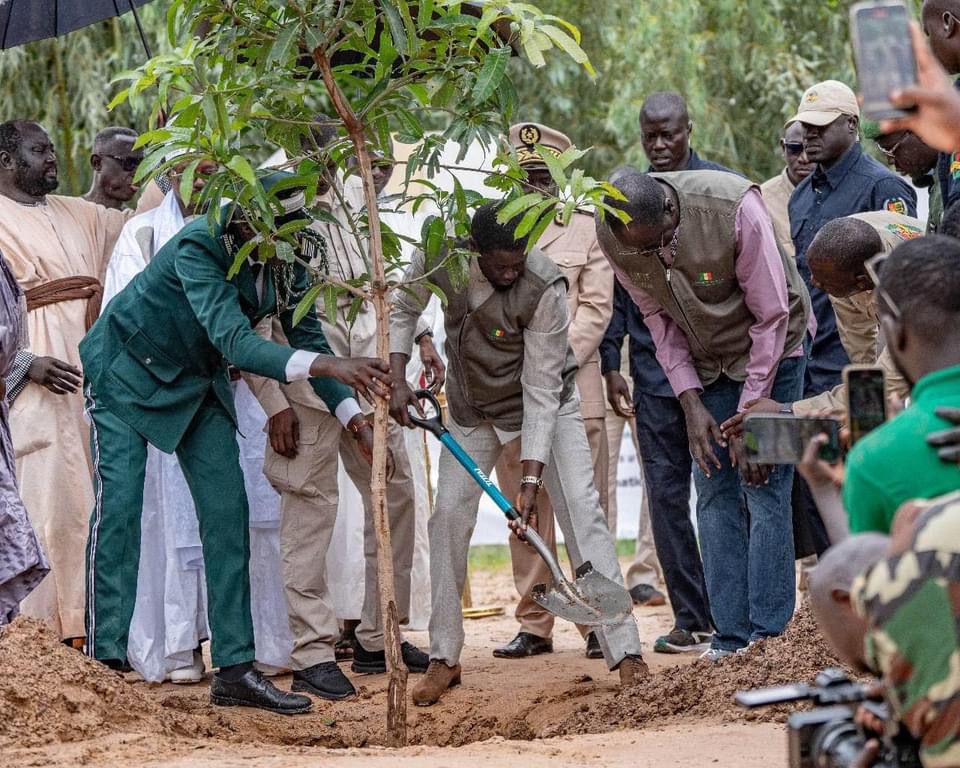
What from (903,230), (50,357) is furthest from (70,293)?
(903,230)

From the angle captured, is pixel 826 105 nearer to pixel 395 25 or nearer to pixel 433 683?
pixel 395 25

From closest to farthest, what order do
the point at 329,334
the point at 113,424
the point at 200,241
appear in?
the point at 200,241 → the point at 113,424 → the point at 329,334

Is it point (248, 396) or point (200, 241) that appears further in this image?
point (248, 396)

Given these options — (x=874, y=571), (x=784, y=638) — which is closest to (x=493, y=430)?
(x=784, y=638)

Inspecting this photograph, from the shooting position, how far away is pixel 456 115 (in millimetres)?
5195

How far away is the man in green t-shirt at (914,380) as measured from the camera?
268 centimetres

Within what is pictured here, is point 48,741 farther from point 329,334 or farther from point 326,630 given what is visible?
point 329,334

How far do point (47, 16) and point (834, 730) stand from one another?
5405mm

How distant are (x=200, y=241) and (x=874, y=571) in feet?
11.8

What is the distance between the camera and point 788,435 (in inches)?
123

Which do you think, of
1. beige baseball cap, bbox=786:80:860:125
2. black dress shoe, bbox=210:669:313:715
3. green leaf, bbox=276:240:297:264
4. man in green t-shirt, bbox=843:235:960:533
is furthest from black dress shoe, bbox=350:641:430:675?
man in green t-shirt, bbox=843:235:960:533

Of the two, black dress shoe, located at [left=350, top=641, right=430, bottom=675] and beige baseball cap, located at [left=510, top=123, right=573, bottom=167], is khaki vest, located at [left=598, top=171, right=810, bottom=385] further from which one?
black dress shoe, located at [left=350, top=641, right=430, bottom=675]

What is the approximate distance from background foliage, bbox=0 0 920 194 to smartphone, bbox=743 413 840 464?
9.07 meters

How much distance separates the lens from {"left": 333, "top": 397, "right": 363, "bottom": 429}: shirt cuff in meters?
5.95
